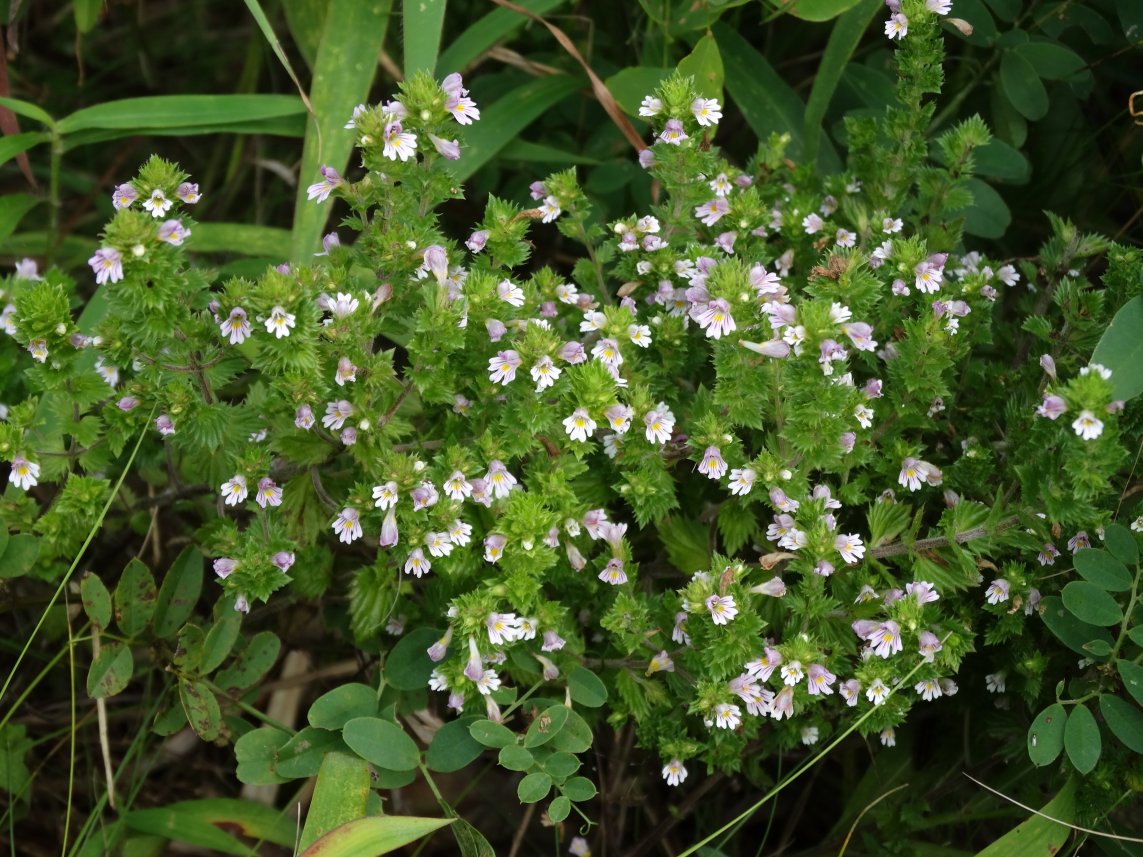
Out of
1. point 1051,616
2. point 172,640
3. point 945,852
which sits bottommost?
point 945,852

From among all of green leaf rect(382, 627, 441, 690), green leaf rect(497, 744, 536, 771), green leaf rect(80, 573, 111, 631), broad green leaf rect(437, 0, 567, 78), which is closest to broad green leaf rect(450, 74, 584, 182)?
broad green leaf rect(437, 0, 567, 78)

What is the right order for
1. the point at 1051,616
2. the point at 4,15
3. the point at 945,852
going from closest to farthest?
the point at 1051,616
the point at 945,852
the point at 4,15

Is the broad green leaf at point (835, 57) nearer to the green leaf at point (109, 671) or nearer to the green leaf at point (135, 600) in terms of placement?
the green leaf at point (135, 600)

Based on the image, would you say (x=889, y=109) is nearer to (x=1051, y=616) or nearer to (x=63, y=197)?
(x=1051, y=616)

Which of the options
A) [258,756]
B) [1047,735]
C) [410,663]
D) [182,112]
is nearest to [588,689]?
[410,663]

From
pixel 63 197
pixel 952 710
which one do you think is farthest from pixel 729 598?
pixel 63 197

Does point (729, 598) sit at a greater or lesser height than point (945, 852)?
greater
